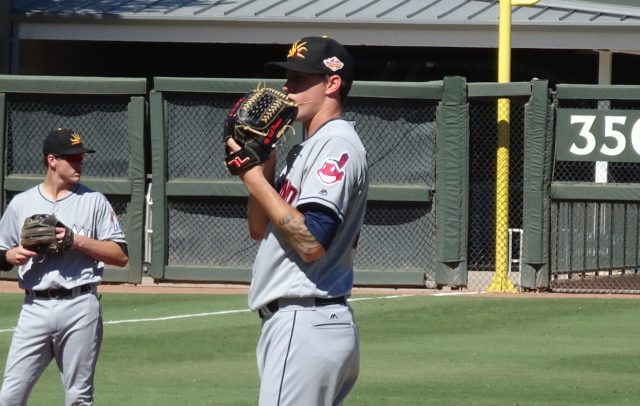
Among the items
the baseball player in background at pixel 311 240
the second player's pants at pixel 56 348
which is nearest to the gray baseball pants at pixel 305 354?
the baseball player in background at pixel 311 240

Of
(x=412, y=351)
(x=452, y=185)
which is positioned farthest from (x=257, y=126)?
(x=452, y=185)

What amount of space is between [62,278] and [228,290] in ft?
27.5

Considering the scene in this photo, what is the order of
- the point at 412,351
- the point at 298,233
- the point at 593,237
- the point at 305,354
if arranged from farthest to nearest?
the point at 593,237 < the point at 412,351 < the point at 305,354 < the point at 298,233

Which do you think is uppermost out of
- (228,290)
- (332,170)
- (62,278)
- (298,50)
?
(298,50)

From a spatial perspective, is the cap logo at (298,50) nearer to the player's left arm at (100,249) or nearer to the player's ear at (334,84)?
the player's ear at (334,84)

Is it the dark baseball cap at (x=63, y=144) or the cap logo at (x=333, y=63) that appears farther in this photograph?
the dark baseball cap at (x=63, y=144)

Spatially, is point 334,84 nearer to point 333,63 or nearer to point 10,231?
point 333,63

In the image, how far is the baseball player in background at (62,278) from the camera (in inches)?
260

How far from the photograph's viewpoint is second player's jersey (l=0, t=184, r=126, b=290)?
6.75 metres

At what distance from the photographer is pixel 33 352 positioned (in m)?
6.61

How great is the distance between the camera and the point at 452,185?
48.7 ft

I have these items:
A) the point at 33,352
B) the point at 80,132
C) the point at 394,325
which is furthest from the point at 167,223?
the point at 33,352

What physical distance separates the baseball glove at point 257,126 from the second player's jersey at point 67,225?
2.55 metres

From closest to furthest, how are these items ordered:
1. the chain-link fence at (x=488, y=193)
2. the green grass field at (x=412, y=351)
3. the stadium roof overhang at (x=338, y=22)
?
the green grass field at (x=412, y=351), the chain-link fence at (x=488, y=193), the stadium roof overhang at (x=338, y=22)
